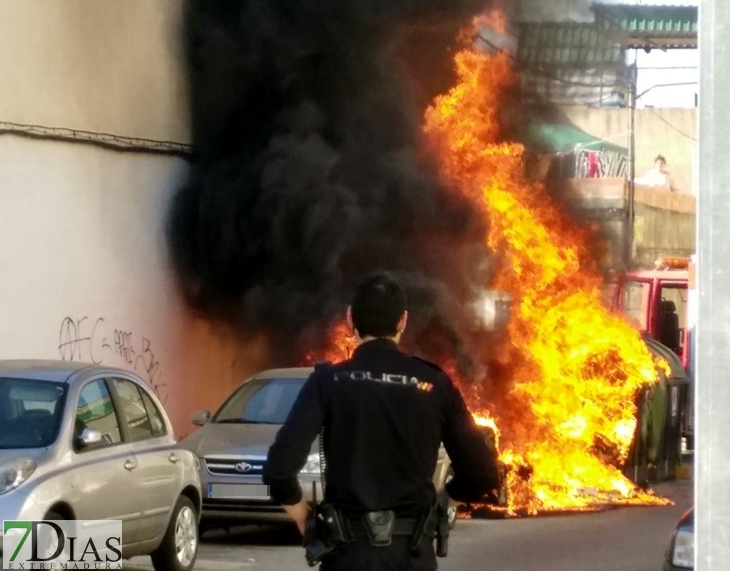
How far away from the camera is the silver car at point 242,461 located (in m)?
12.2

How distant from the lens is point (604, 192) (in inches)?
983

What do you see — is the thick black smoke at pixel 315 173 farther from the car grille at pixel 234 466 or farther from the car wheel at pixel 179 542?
the car wheel at pixel 179 542

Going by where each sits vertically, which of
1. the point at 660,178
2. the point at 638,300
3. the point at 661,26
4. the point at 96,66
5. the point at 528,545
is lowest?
the point at 528,545

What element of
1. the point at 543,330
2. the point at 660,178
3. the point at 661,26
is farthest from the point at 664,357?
the point at 661,26

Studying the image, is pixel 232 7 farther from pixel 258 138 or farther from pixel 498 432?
pixel 498 432

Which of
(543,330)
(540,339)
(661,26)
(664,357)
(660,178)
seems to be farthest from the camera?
(661,26)

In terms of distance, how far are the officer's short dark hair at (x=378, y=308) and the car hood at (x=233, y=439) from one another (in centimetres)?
787

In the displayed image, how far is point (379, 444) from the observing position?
4.37 metres

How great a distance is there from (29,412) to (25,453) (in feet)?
1.77

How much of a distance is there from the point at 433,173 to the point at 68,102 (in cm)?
522

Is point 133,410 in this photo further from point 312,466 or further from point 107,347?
point 107,347

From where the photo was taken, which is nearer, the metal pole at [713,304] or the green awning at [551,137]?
the metal pole at [713,304]

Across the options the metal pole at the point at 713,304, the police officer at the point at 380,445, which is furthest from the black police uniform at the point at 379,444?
the metal pole at the point at 713,304

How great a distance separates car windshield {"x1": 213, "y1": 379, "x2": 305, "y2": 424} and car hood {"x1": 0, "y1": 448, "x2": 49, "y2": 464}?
15.6 feet
